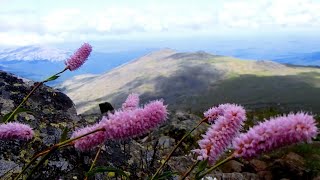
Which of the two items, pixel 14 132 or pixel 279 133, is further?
pixel 14 132

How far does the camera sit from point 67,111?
1005 centimetres

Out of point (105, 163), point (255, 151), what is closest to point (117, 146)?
point (105, 163)

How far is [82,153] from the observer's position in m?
7.01

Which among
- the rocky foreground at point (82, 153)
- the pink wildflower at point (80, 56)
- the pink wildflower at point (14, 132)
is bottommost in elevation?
the rocky foreground at point (82, 153)

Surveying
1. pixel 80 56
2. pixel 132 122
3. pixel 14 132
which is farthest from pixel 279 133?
pixel 80 56

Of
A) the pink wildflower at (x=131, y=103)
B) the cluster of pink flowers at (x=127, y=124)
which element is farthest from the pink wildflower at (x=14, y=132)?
the pink wildflower at (x=131, y=103)

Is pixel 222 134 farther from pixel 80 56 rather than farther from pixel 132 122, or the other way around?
pixel 80 56

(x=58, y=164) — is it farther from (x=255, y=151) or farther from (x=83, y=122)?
(x=255, y=151)

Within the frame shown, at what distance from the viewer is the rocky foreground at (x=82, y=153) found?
6707mm

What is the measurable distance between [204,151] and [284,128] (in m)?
0.88

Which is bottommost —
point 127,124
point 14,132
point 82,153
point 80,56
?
point 82,153

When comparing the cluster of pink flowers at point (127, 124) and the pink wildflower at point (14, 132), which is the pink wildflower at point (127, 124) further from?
the pink wildflower at point (14, 132)

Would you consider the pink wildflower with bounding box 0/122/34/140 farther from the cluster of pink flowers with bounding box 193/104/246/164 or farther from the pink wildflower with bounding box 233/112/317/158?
the pink wildflower with bounding box 233/112/317/158

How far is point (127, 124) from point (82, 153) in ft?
14.8
